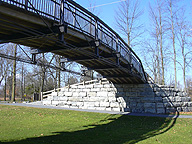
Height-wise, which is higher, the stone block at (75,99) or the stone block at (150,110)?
the stone block at (75,99)

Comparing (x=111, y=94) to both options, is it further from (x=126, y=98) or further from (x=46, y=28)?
(x=46, y=28)

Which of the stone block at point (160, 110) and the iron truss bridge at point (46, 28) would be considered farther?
the stone block at point (160, 110)

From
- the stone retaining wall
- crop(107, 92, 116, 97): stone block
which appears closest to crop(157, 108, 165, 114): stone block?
the stone retaining wall

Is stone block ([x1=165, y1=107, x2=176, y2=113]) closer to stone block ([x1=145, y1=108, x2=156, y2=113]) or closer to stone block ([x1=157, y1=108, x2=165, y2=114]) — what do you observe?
stone block ([x1=157, y1=108, x2=165, y2=114])

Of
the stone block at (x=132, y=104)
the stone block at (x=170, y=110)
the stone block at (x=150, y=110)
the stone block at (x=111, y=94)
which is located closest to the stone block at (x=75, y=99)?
the stone block at (x=111, y=94)

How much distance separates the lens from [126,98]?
19.5m

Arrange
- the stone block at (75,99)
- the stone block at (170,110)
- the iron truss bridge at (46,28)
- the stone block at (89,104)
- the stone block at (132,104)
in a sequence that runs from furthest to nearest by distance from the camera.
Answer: the stone block at (75,99) → the stone block at (89,104) → the stone block at (132,104) → the stone block at (170,110) → the iron truss bridge at (46,28)

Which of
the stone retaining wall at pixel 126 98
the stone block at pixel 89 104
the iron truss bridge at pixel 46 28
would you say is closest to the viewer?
the iron truss bridge at pixel 46 28

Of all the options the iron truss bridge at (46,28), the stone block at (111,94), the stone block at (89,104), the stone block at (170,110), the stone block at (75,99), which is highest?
the iron truss bridge at (46,28)

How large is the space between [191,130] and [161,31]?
18783mm

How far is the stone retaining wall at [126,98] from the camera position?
1883cm

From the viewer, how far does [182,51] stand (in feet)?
91.5

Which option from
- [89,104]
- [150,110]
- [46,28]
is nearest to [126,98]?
[150,110]

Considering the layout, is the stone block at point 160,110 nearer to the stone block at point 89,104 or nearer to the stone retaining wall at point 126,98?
the stone retaining wall at point 126,98
